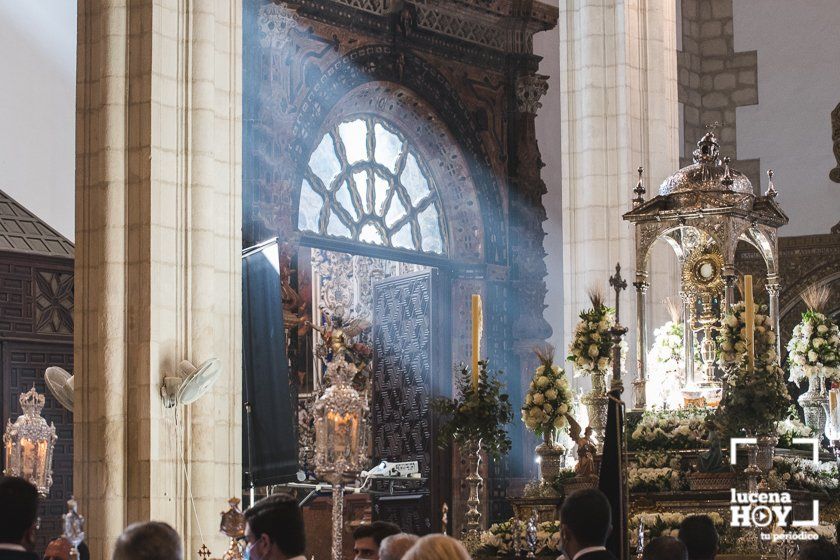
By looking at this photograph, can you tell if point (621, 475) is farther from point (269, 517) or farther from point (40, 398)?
point (40, 398)

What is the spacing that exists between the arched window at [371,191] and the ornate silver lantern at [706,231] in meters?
3.24

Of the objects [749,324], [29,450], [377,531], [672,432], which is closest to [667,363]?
[672,432]

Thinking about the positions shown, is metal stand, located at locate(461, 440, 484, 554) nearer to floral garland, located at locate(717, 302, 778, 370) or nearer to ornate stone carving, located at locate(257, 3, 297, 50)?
floral garland, located at locate(717, 302, 778, 370)

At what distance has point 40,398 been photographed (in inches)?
397

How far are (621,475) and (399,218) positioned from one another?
779cm

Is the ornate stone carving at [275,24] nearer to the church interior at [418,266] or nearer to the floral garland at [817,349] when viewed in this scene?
the church interior at [418,266]

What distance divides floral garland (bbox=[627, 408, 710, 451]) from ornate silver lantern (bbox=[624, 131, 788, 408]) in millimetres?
753

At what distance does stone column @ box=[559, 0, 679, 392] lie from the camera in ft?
50.9

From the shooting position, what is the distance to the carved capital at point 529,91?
16125 millimetres

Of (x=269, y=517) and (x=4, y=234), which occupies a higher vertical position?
(x=4, y=234)

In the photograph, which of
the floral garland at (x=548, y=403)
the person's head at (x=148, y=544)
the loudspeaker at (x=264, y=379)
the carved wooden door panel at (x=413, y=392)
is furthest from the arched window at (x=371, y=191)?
the person's head at (x=148, y=544)

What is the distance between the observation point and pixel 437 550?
4246 millimetres

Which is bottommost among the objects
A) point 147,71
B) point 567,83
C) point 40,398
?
point 40,398

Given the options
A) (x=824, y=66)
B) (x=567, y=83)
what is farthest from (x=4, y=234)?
(x=824, y=66)
